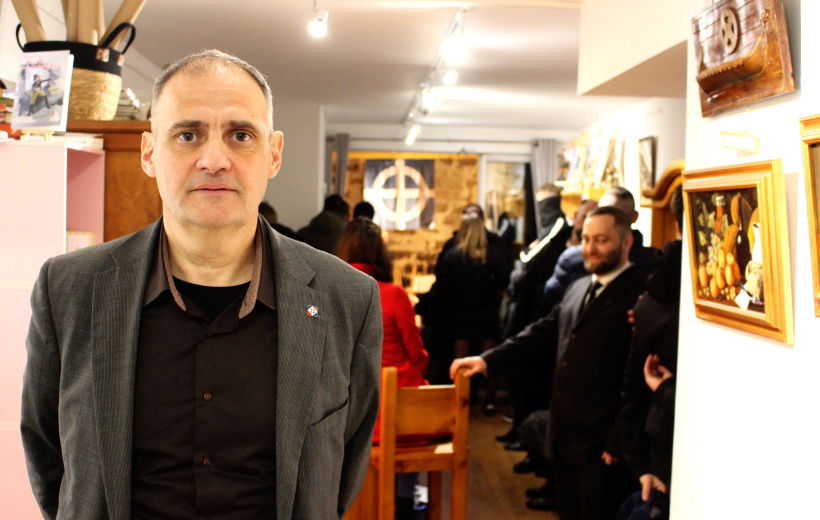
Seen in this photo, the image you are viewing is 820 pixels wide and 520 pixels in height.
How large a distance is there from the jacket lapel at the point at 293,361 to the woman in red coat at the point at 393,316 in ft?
5.73

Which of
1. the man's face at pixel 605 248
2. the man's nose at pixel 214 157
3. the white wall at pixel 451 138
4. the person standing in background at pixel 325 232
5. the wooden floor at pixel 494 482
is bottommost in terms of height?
the wooden floor at pixel 494 482

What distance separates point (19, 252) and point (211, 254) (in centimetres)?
120

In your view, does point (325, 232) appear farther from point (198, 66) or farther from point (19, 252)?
point (198, 66)

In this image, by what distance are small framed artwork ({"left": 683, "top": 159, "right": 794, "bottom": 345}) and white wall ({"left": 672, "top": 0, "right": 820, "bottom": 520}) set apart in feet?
0.12

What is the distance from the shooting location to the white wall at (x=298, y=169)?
8.59 metres

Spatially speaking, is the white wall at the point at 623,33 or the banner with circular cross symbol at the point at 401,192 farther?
the banner with circular cross symbol at the point at 401,192

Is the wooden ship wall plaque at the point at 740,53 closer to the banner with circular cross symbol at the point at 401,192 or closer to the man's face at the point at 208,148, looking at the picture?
the man's face at the point at 208,148

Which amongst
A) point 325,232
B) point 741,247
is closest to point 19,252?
point 741,247

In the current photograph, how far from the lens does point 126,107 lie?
118 inches

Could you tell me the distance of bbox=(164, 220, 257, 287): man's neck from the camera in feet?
4.76

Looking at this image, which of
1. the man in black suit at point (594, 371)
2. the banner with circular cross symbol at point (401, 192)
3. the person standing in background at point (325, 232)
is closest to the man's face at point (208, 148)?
the man in black suit at point (594, 371)

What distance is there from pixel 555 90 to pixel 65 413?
21.8 ft

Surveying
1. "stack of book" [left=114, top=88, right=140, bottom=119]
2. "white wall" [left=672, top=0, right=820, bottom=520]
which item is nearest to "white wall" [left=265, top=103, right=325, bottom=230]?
"stack of book" [left=114, top=88, right=140, bottom=119]

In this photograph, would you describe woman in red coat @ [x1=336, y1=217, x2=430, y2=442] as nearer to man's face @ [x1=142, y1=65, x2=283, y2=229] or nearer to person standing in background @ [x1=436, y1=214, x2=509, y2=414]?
man's face @ [x1=142, y1=65, x2=283, y2=229]
